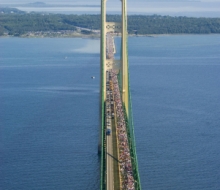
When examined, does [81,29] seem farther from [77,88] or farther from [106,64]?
[106,64]

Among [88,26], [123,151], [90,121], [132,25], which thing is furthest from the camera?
[88,26]

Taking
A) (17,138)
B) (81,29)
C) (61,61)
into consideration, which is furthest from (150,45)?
(17,138)

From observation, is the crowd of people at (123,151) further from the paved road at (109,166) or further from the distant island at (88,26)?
the distant island at (88,26)

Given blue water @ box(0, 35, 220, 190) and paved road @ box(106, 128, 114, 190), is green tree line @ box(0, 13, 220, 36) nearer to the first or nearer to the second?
blue water @ box(0, 35, 220, 190)

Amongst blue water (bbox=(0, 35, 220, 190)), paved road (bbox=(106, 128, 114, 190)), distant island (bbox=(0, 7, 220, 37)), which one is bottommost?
blue water (bbox=(0, 35, 220, 190))

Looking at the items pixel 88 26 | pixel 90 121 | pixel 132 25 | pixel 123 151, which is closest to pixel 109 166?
pixel 123 151

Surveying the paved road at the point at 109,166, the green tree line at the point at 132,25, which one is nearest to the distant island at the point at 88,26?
the green tree line at the point at 132,25

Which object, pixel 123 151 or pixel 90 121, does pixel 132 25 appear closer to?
pixel 90 121

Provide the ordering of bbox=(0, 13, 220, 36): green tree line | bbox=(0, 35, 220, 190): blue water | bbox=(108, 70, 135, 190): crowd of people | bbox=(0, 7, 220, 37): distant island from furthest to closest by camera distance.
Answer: bbox=(0, 13, 220, 36): green tree line → bbox=(0, 7, 220, 37): distant island → bbox=(0, 35, 220, 190): blue water → bbox=(108, 70, 135, 190): crowd of people

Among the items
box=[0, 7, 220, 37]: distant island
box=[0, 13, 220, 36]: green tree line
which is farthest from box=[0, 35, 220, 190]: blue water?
box=[0, 13, 220, 36]: green tree line

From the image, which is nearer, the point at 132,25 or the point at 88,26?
the point at 132,25
